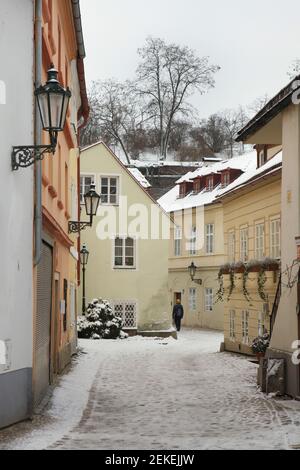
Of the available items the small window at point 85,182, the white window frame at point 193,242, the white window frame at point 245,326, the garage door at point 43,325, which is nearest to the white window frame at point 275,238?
the white window frame at point 245,326

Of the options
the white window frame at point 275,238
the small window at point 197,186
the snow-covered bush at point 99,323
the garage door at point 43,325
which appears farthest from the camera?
the small window at point 197,186

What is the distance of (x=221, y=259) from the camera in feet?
127

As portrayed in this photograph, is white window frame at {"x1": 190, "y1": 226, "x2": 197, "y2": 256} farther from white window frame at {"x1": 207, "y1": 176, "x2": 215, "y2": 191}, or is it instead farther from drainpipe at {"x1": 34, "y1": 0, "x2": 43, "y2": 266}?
drainpipe at {"x1": 34, "y1": 0, "x2": 43, "y2": 266}

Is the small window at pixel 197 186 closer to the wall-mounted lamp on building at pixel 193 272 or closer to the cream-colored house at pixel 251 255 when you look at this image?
the wall-mounted lamp on building at pixel 193 272

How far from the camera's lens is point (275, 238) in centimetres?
2152

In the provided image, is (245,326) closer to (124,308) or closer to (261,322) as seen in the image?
(261,322)

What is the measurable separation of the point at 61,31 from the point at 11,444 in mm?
10855

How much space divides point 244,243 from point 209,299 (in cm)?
Answer: 1614

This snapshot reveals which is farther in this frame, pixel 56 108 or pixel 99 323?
pixel 99 323

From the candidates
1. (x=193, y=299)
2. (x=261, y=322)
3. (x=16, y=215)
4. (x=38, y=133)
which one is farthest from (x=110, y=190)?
(x=16, y=215)

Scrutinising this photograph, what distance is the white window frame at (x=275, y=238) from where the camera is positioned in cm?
2121

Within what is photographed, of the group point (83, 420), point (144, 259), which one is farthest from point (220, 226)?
point (83, 420)

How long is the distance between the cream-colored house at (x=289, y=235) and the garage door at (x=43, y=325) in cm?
434

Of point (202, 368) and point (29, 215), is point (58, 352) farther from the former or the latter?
point (29, 215)
